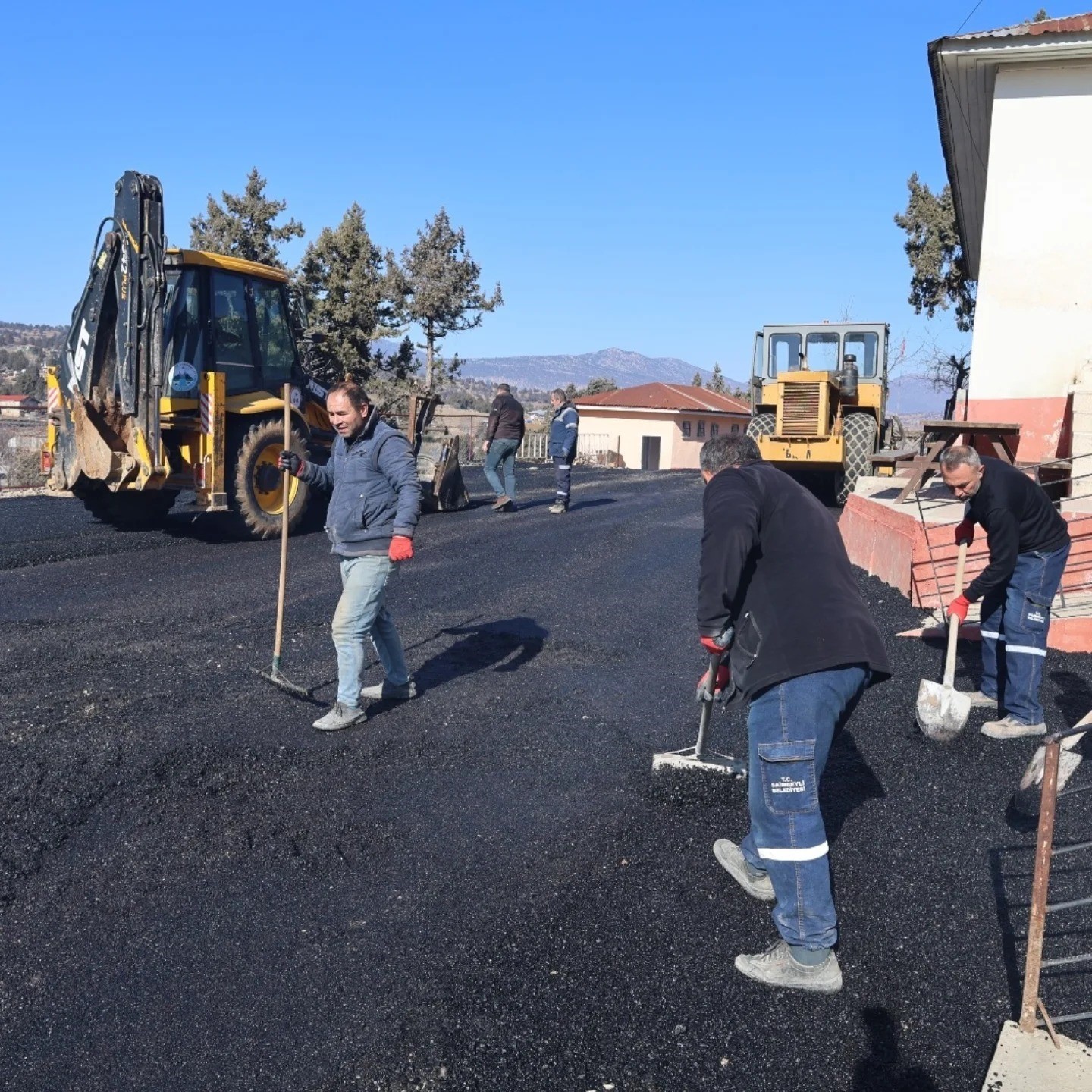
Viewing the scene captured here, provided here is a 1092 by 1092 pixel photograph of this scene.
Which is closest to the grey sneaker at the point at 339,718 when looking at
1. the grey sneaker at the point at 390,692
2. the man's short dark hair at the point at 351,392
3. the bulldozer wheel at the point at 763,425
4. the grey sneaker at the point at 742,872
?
the grey sneaker at the point at 390,692

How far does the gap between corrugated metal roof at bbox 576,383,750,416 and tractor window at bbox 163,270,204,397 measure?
4065 centimetres

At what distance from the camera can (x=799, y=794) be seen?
3422mm

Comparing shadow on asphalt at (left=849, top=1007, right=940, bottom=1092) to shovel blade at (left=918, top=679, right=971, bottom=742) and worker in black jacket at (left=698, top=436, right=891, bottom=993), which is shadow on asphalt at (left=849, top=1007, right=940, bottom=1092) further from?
shovel blade at (left=918, top=679, right=971, bottom=742)

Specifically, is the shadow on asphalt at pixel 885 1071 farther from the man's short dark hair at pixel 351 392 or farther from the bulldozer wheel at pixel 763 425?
the bulldozer wheel at pixel 763 425

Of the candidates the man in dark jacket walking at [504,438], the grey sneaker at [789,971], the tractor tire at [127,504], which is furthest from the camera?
the man in dark jacket walking at [504,438]

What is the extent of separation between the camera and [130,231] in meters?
9.94

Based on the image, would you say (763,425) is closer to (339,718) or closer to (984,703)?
(984,703)

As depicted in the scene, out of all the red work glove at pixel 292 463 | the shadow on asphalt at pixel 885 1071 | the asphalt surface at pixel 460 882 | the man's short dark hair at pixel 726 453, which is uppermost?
the man's short dark hair at pixel 726 453

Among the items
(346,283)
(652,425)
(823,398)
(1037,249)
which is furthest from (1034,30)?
(652,425)

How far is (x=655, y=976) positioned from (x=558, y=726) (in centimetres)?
236

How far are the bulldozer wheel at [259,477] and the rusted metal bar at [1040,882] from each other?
853 centimetres

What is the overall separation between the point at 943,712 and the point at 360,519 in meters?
3.21

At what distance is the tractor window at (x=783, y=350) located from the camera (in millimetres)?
18203

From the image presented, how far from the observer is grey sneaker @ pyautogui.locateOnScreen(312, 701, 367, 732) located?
5.37 meters
